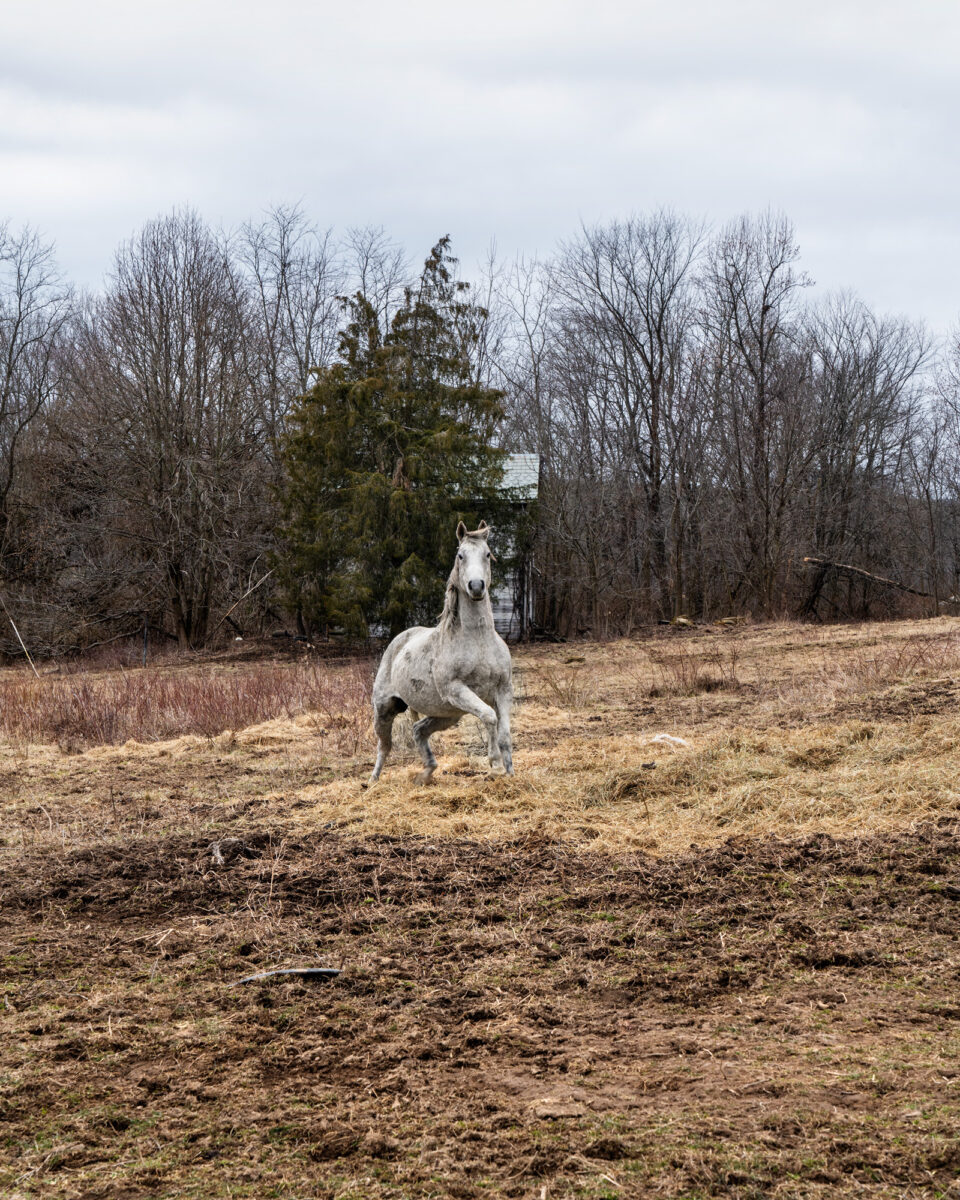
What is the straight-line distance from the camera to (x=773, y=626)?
1044 inches

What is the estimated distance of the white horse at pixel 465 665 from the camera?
8305 millimetres

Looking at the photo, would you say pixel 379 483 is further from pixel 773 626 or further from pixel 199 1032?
pixel 199 1032

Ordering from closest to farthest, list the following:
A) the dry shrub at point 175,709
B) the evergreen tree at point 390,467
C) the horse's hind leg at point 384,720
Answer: the horse's hind leg at point 384,720 → the dry shrub at point 175,709 → the evergreen tree at point 390,467

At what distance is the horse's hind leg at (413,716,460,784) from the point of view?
883 cm

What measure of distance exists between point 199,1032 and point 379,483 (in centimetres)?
2199

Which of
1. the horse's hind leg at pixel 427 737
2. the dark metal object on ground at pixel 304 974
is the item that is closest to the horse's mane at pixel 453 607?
the horse's hind leg at pixel 427 737

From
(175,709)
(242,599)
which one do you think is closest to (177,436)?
(242,599)

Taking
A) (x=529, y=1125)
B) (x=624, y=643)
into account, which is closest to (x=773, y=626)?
(x=624, y=643)

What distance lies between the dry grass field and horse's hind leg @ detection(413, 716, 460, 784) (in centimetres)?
31

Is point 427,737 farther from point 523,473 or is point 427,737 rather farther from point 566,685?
point 523,473

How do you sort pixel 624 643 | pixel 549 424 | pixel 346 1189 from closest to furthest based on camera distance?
pixel 346 1189 → pixel 624 643 → pixel 549 424

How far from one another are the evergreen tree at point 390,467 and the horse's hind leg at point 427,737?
1601 cm

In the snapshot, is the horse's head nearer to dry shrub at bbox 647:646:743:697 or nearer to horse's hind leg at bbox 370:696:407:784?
horse's hind leg at bbox 370:696:407:784

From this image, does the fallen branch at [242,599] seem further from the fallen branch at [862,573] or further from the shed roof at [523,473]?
the fallen branch at [862,573]
